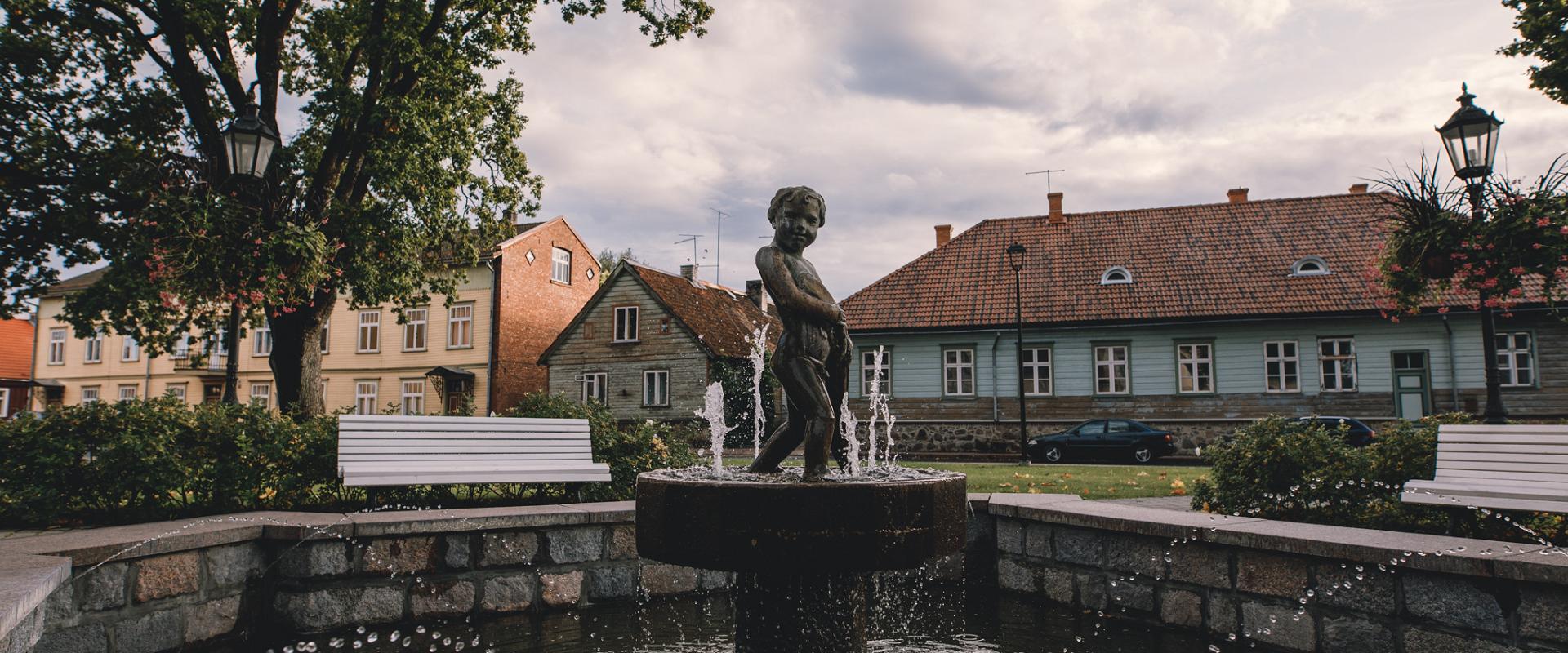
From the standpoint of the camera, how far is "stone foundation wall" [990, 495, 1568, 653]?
4.14m

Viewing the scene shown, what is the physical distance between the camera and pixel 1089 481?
464 inches

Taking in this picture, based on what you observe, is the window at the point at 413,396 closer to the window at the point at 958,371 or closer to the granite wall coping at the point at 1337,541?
the window at the point at 958,371

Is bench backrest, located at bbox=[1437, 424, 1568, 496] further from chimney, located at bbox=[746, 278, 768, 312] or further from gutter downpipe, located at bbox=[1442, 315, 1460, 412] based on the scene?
chimney, located at bbox=[746, 278, 768, 312]

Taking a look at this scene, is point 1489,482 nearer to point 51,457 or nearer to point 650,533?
point 650,533

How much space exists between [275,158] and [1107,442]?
18.3 metres

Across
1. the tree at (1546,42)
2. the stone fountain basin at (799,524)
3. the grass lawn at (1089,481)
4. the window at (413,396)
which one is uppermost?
the tree at (1546,42)

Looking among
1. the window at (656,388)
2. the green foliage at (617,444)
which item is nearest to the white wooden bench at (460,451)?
the green foliage at (617,444)

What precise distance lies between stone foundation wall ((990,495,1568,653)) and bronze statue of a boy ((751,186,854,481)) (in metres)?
2.35

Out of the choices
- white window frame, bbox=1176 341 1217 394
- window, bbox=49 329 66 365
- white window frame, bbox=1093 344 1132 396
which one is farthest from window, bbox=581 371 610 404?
window, bbox=49 329 66 365

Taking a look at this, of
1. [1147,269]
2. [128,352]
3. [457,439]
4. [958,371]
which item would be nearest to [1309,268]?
[1147,269]

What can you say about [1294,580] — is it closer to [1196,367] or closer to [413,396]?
[1196,367]

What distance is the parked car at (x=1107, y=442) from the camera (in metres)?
20.7

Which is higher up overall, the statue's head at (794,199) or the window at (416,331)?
the window at (416,331)

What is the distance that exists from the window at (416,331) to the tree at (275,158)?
64.3 feet
